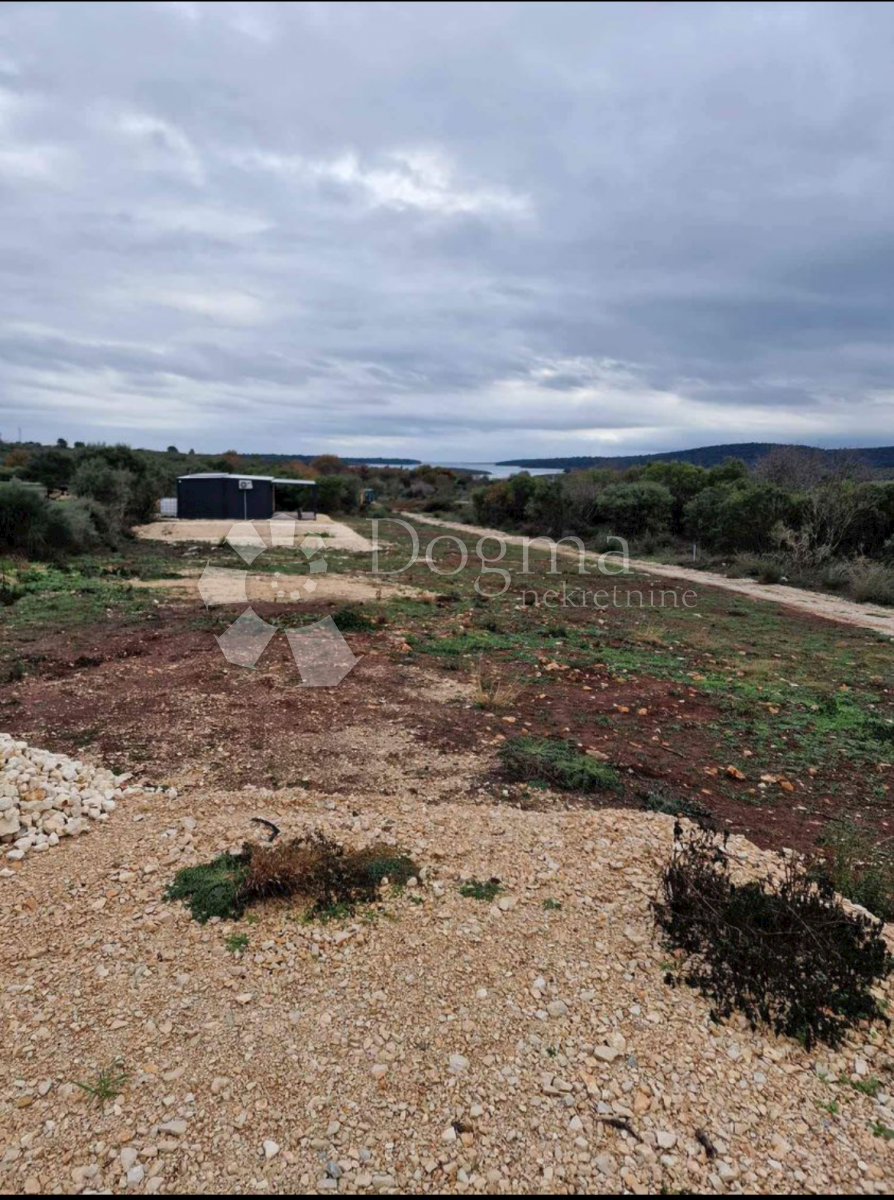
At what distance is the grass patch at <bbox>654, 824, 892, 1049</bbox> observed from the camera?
249 cm

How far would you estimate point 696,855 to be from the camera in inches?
122

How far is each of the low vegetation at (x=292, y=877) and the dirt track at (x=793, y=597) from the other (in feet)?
33.1

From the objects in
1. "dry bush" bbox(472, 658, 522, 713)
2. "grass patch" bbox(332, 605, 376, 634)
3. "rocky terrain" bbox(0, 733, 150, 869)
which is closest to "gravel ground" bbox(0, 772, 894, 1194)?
"rocky terrain" bbox(0, 733, 150, 869)

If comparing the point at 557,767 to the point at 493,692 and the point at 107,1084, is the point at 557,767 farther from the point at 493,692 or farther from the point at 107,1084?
the point at 107,1084

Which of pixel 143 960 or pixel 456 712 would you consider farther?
pixel 456 712

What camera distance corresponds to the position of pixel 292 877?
311cm

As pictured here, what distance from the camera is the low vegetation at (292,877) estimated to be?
9.87 feet

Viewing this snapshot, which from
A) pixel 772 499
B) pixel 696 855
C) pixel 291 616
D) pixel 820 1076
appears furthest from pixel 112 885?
pixel 772 499

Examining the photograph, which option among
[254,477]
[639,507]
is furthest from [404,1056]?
[254,477]

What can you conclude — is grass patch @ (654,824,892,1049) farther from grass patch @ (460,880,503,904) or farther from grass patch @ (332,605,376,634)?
grass patch @ (332,605,376,634)

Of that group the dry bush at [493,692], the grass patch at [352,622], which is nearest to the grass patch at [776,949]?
the dry bush at [493,692]

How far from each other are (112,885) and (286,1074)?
1412 mm

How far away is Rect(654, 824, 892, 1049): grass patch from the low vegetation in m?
1.30

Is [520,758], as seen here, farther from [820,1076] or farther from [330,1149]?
[330,1149]
